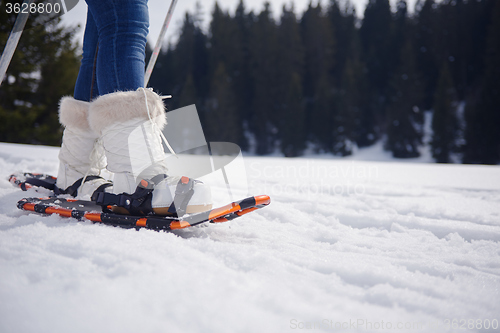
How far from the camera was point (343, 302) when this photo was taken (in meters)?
0.53

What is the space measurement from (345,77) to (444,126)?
579 cm

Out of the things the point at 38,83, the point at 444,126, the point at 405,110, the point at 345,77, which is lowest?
the point at 444,126

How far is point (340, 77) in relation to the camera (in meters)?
18.8

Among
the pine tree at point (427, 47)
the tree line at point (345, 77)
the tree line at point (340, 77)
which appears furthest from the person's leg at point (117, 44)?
the pine tree at point (427, 47)

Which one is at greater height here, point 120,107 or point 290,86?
point 290,86

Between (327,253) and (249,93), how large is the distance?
19.4 meters

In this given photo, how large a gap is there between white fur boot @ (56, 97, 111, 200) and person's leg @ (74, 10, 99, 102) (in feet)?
0.24

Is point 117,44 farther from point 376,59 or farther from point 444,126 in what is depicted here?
point 376,59

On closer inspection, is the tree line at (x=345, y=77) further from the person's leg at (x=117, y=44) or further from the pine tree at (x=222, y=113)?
the person's leg at (x=117, y=44)

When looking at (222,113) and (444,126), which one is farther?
(222,113)

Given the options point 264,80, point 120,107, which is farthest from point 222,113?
point 120,107

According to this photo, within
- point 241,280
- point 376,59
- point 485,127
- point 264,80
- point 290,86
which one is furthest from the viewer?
point 264,80

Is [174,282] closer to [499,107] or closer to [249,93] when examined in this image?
[499,107]

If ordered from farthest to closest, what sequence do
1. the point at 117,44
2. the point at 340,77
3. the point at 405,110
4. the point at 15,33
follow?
the point at 340,77, the point at 405,110, the point at 15,33, the point at 117,44
